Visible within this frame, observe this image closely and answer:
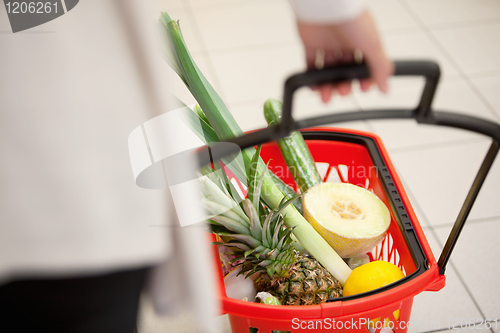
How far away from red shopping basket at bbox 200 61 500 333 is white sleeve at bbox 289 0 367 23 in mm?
43

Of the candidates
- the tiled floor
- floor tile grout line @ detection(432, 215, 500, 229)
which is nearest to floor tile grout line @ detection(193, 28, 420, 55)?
the tiled floor

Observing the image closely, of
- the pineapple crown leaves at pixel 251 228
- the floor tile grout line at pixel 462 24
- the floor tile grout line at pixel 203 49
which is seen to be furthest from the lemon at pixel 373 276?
the floor tile grout line at pixel 462 24

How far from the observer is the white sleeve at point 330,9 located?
353 mm

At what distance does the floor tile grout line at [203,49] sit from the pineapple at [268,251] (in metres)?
1.09

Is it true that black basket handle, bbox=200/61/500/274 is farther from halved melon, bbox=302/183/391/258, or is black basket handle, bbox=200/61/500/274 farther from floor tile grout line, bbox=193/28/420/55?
floor tile grout line, bbox=193/28/420/55

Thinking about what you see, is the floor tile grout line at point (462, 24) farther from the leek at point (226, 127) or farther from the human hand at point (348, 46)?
the human hand at point (348, 46)

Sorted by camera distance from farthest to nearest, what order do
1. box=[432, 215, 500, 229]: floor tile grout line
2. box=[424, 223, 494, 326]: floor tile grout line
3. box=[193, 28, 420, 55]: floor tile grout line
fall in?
box=[193, 28, 420, 55]: floor tile grout line, box=[432, 215, 500, 229]: floor tile grout line, box=[424, 223, 494, 326]: floor tile grout line

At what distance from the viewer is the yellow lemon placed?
72 cm

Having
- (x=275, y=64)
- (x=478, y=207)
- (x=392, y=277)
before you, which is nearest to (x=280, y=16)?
(x=275, y=64)

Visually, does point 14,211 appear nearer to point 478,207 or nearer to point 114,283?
point 114,283

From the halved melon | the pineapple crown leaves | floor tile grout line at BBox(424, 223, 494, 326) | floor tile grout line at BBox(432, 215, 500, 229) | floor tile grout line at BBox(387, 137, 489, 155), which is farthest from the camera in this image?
floor tile grout line at BBox(387, 137, 489, 155)

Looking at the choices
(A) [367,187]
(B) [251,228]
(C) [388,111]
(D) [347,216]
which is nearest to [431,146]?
(A) [367,187]

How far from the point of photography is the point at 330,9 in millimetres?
356

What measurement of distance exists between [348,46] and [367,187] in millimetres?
643
